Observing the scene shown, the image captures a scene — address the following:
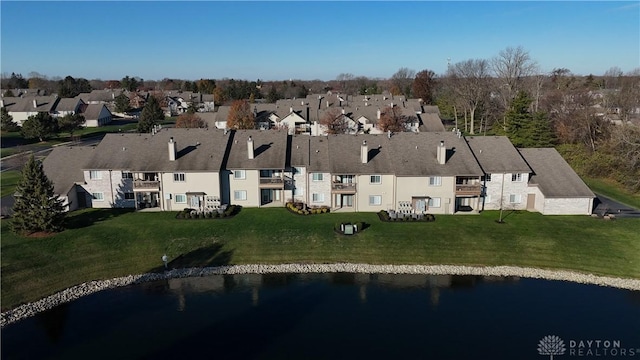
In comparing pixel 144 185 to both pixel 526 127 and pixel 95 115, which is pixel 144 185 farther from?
pixel 95 115

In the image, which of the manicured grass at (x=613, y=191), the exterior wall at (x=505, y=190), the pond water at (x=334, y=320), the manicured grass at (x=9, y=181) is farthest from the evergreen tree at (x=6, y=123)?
the manicured grass at (x=613, y=191)

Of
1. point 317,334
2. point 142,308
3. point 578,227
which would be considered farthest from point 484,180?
point 142,308

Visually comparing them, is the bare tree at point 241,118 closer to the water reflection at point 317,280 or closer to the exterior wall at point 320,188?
the exterior wall at point 320,188

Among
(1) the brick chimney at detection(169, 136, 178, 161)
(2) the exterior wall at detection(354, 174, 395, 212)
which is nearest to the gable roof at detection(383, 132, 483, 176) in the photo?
(2) the exterior wall at detection(354, 174, 395, 212)

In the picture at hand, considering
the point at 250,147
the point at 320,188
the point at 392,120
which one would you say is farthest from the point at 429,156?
the point at 392,120

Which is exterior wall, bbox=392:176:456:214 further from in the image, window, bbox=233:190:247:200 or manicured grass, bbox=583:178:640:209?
manicured grass, bbox=583:178:640:209
